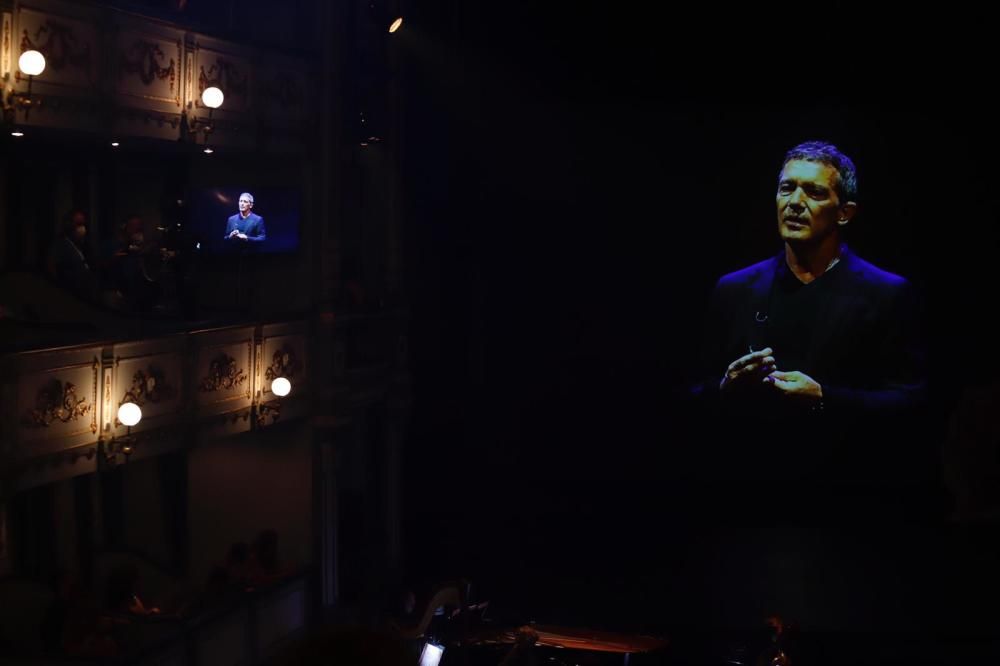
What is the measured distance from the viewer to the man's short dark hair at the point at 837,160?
1510 cm

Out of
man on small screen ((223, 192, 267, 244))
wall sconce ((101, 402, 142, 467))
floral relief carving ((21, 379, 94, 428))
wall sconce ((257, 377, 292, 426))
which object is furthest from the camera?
man on small screen ((223, 192, 267, 244))

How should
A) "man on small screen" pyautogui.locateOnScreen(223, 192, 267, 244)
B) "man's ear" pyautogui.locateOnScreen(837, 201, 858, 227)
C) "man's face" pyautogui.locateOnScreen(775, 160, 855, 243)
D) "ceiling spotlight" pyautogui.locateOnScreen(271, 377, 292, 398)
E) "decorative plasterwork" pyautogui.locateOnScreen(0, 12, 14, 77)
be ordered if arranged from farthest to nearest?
"man's face" pyautogui.locateOnScreen(775, 160, 855, 243)
"man's ear" pyautogui.locateOnScreen(837, 201, 858, 227)
"man on small screen" pyautogui.locateOnScreen(223, 192, 267, 244)
"ceiling spotlight" pyautogui.locateOnScreen(271, 377, 292, 398)
"decorative plasterwork" pyautogui.locateOnScreen(0, 12, 14, 77)

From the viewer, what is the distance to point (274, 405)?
47.3 feet

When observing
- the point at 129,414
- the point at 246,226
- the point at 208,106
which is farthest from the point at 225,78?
the point at 129,414

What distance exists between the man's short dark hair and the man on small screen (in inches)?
265

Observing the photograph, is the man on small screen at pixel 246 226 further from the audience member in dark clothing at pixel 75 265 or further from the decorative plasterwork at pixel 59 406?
the decorative plasterwork at pixel 59 406

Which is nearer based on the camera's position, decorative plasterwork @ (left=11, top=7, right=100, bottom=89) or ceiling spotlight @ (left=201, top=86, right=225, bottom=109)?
decorative plasterwork @ (left=11, top=7, right=100, bottom=89)

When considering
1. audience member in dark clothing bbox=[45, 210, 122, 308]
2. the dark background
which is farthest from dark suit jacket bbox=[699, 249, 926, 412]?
audience member in dark clothing bbox=[45, 210, 122, 308]

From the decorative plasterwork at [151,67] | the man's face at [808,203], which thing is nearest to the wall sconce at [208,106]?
the decorative plasterwork at [151,67]

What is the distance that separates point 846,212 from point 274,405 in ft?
24.2

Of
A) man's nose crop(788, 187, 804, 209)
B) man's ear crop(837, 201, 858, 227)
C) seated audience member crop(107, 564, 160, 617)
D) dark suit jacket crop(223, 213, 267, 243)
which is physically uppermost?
man's nose crop(788, 187, 804, 209)

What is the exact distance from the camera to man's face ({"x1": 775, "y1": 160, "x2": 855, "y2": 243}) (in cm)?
1522

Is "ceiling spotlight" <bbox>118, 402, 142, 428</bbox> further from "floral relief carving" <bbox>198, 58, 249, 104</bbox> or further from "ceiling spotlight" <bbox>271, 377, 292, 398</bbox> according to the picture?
"floral relief carving" <bbox>198, 58, 249, 104</bbox>

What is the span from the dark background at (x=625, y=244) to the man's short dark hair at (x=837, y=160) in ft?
0.51
